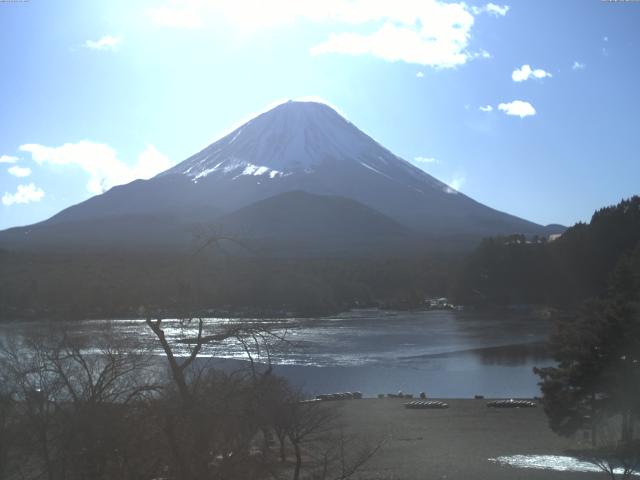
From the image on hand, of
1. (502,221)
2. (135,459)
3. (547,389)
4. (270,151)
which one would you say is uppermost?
(270,151)

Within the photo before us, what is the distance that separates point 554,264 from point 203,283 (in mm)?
43047

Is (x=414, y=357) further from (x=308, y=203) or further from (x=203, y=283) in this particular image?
(x=308, y=203)

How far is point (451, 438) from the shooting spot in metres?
13.7

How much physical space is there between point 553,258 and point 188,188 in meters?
41.5

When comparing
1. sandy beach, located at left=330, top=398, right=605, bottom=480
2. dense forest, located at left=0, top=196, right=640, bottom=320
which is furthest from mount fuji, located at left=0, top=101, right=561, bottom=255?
sandy beach, located at left=330, top=398, right=605, bottom=480

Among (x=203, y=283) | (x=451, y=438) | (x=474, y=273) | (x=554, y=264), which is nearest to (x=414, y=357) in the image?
(x=451, y=438)

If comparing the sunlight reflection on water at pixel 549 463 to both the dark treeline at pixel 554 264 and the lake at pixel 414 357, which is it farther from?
the dark treeline at pixel 554 264

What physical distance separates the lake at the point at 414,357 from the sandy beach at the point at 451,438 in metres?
2.17

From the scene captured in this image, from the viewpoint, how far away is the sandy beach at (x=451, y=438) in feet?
34.7

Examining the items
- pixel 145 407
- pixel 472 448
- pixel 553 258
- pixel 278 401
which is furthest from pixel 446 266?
pixel 145 407

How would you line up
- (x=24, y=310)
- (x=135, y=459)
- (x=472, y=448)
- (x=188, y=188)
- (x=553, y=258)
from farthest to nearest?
1. (x=188, y=188)
2. (x=553, y=258)
3. (x=24, y=310)
4. (x=472, y=448)
5. (x=135, y=459)

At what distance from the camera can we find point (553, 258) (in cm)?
4606

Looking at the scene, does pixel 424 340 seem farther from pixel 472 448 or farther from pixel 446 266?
pixel 446 266

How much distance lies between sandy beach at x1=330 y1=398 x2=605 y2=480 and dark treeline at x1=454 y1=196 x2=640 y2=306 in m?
26.8
